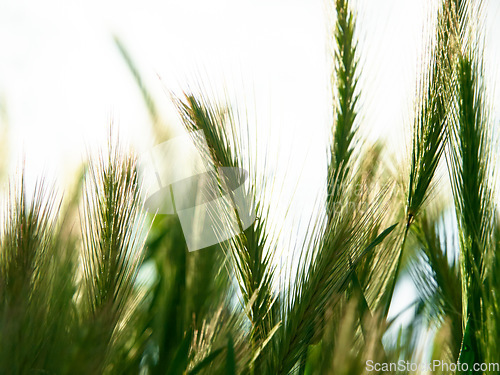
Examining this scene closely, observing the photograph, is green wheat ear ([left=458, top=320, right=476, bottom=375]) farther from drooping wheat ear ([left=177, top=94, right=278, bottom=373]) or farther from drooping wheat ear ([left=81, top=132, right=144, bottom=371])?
drooping wheat ear ([left=81, top=132, right=144, bottom=371])

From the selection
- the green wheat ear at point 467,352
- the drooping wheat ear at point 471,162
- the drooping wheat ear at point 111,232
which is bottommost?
the green wheat ear at point 467,352

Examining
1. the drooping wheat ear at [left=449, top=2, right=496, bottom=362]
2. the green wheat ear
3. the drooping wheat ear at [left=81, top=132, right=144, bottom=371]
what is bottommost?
the green wheat ear

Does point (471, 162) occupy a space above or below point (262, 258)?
above

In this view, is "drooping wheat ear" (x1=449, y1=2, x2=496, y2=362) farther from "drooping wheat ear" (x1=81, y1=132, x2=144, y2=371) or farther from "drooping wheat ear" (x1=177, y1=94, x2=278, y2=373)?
"drooping wheat ear" (x1=81, y1=132, x2=144, y2=371)

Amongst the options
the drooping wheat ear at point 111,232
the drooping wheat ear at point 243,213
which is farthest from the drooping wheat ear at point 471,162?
the drooping wheat ear at point 111,232

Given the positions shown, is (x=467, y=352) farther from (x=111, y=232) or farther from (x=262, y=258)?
(x=111, y=232)

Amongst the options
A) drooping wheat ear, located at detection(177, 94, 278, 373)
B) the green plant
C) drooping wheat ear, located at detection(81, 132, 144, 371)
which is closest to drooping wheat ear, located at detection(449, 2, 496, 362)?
the green plant

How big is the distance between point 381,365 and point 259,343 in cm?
14

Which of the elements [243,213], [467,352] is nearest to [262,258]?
[243,213]

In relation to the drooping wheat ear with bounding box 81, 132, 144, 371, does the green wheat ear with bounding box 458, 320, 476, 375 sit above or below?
below

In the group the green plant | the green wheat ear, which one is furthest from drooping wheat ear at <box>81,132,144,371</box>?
the green wheat ear

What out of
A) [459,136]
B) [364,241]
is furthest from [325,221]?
[459,136]

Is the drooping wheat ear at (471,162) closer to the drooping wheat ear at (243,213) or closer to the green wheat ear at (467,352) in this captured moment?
the green wheat ear at (467,352)

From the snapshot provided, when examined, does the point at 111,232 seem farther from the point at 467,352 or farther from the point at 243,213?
the point at 467,352
